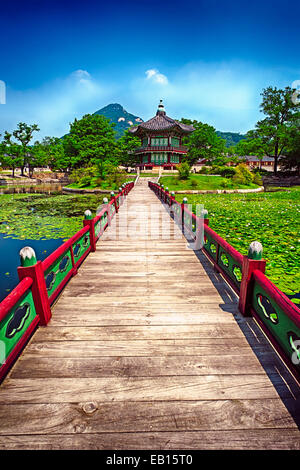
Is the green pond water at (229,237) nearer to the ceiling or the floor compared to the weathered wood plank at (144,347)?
nearer to the ceiling

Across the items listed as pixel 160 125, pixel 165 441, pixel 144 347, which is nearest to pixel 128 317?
pixel 144 347

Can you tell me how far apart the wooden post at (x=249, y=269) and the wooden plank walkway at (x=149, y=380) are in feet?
0.55

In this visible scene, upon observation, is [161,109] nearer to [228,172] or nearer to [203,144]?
[203,144]

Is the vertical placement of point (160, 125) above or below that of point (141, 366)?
above

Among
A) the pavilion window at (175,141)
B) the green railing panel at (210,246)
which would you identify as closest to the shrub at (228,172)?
the pavilion window at (175,141)

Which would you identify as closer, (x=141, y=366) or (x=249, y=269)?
(x=141, y=366)

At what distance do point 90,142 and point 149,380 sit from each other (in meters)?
38.6

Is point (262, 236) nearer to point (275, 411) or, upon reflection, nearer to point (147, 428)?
point (275, 411)

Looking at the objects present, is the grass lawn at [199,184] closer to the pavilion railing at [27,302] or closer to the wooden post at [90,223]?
the wooden post at [90,223]

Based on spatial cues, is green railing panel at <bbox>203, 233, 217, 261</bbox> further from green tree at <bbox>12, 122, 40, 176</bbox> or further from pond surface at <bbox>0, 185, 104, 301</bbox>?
green tree at <bbox>12, 122, 40, 176</bbox>

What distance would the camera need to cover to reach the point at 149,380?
6.23 feet

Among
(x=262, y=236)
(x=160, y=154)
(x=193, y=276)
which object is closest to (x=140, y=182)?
(x=160, y=154)

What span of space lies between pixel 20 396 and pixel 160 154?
3809cm

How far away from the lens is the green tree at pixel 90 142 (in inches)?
1384
